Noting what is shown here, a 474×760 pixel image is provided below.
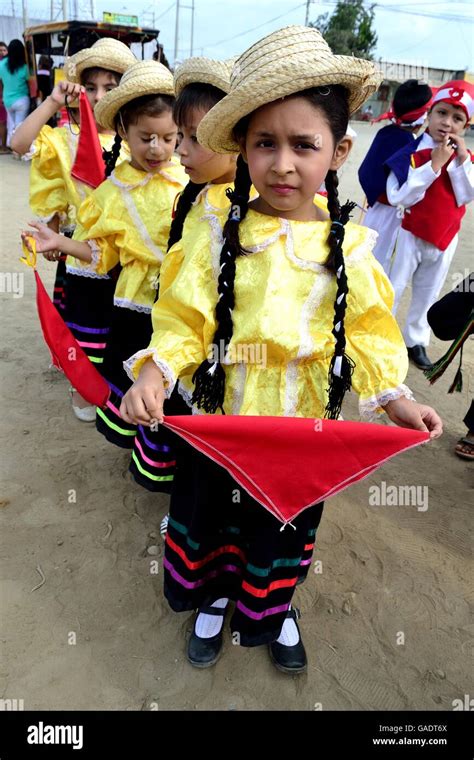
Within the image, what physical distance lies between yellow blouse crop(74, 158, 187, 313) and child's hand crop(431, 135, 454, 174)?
213 centimetres

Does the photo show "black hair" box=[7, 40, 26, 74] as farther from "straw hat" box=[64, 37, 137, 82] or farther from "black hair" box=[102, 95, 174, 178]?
"black hair" box=[102, 95, 174, 178]

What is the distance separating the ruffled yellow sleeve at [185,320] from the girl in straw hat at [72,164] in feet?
4.16

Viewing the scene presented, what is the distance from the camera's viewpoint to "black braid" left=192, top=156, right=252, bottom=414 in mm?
1493

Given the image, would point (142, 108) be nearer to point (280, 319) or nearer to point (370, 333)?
point (280, 319)

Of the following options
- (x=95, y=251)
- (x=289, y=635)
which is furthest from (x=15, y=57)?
(x=289, y=635)

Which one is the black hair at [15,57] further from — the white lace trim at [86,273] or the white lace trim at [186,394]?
the white lace trim at [186,394]

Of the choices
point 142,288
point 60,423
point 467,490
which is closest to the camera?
point 142,288

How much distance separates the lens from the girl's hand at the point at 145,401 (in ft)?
4.64

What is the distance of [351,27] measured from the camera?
42.4 m
